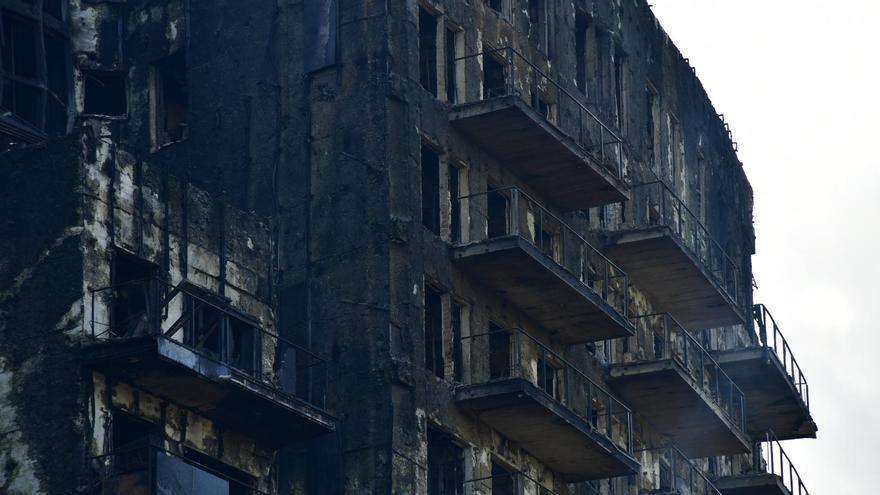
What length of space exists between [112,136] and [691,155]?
→ 17.4 m

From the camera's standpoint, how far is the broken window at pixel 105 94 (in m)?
45.3

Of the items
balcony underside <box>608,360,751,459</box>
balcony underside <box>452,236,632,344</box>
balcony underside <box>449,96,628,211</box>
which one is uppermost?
balcony underside <box>449,96,628,211</box>

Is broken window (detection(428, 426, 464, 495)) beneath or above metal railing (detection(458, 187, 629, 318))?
beneath

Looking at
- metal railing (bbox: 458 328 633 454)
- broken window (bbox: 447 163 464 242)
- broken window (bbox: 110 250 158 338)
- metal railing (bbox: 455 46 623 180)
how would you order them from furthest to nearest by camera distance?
metal railing (bbox: 455 46 623 180), broken window (bbox: 447 163 464 242), metal railing (bbox: 458 328 633 454), broken window (bbox: 110 250 158 338)

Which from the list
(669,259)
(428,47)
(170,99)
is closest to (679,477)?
(669,259)

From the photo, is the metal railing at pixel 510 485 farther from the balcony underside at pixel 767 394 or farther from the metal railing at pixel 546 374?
the balcony underside at pixel 767 394

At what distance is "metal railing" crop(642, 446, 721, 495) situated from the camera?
5100cm

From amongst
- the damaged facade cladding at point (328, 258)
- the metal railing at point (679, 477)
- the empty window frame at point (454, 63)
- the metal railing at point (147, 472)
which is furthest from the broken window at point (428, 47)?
the metal railing at point (679, 477)

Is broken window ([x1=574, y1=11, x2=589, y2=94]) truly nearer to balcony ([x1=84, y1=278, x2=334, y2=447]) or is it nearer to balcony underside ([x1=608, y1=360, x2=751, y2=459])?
balcony underside ([x1=608, y1=360, x2=751, y2=459])

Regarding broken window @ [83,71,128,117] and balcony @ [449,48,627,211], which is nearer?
balcony @ [449,48,627,211]

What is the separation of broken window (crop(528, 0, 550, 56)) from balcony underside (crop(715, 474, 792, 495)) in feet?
37.3

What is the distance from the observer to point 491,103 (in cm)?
4359

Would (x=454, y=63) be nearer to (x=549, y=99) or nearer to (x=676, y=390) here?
(x=549, y=99)

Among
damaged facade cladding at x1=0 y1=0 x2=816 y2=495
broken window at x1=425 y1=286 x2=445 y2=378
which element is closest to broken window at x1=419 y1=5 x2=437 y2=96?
damaged facade cladding at x1=0 y1=0 x2=816 y2=495
